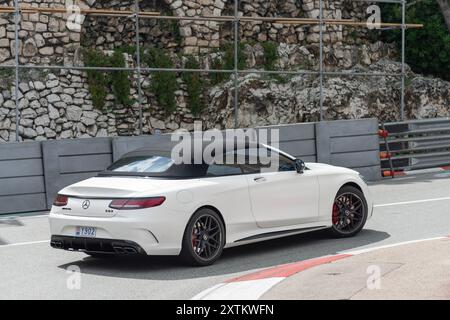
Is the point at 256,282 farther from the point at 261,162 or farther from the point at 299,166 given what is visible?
the point at 299,166

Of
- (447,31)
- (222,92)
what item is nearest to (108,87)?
(222,92)

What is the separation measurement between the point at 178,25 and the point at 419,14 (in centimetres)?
795

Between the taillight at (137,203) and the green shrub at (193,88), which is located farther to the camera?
the green shrub at (193,88)

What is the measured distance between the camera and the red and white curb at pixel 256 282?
352 inches

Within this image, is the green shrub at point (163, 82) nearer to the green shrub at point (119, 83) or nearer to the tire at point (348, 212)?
the green shrub at point (119, 83)

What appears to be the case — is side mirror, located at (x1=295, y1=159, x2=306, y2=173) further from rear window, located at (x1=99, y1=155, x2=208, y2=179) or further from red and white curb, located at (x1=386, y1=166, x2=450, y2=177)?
red and white curb, located at (x1=386, y1=166, x2=450, y2=177)

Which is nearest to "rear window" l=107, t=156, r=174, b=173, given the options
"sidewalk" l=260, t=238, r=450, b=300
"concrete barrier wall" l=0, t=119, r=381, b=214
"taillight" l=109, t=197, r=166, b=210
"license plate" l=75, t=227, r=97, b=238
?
"taillight" l=109, t=197, r=166, b=210

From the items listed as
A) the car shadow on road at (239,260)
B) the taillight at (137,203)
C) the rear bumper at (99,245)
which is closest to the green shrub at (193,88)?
the car shadow on road at (239,260)

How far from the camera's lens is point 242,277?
391 inches

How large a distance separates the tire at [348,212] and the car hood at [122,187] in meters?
2.46

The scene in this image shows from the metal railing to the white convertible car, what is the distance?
838 cm

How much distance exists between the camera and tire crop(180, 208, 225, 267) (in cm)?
1045

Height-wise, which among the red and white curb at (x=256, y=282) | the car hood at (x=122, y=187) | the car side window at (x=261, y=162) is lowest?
the red and white curb at (x=256, y=282)
